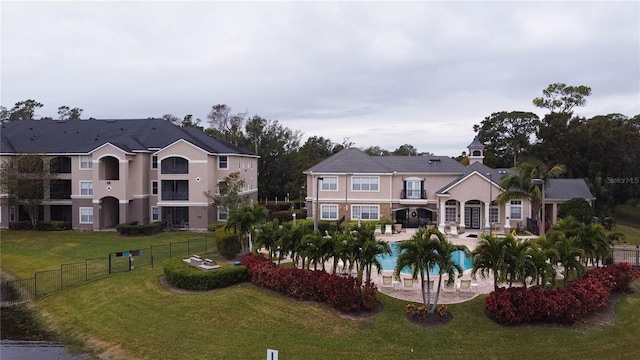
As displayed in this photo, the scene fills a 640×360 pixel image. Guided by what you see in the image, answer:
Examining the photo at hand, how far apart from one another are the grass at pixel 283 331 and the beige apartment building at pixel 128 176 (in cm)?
2100

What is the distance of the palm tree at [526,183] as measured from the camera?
35250mm

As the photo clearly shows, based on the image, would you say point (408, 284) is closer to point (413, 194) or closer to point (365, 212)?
point (365, 212)

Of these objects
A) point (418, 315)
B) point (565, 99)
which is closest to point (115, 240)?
point (418, 315)

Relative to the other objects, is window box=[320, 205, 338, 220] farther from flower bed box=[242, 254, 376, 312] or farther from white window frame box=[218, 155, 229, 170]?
flower bed box=[242, 254, 376, 312]

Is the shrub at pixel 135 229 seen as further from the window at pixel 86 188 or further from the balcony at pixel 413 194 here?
the balcony at pixel 413 194

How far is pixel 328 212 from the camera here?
44.5 meters

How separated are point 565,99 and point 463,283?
186ft

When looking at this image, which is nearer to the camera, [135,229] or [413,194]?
[135,229]

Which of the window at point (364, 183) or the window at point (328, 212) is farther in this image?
the window at point (328, 212)

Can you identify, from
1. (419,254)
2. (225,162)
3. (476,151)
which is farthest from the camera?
(476,151)

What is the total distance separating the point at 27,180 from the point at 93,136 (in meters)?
7.92

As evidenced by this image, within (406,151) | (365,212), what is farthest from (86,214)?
(406,151)

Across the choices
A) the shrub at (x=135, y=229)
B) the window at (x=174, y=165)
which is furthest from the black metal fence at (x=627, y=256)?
the shrub at (x=135, y=229)

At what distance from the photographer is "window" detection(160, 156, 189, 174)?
42.7 metres
